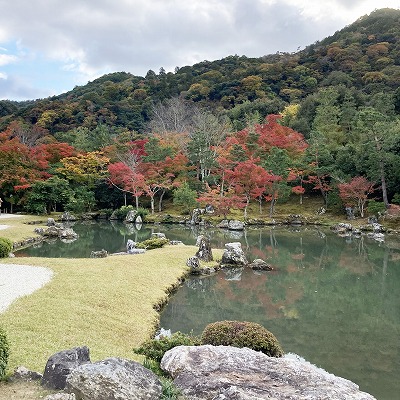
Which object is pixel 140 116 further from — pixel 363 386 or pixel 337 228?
pixel 363 386

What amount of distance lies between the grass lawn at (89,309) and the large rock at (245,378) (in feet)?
6.71

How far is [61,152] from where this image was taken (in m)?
46.1

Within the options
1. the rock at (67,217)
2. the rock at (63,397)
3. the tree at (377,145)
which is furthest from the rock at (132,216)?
the rock at (63,397)

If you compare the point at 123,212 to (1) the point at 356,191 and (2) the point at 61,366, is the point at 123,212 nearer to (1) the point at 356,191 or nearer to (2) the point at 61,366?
(1) the point at 356,191

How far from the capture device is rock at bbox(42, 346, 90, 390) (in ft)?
17.7

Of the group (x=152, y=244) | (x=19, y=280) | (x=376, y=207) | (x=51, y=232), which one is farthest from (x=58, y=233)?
(x=376, y=207)

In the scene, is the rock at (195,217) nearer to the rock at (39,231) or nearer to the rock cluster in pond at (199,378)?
the rock at (39,231)

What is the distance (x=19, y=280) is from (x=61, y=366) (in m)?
7.79

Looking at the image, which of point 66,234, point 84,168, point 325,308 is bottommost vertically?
point 325,308

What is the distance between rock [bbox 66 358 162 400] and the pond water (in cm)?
479

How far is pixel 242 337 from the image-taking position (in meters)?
7.14

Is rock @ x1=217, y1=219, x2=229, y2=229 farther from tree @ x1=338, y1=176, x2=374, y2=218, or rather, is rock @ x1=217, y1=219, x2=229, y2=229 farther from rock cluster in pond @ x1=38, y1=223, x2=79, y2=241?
rock cluster in pond @ x1=38, y1=223, x2=79, y2=241

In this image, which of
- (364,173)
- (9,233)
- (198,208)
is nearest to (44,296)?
(9,233)

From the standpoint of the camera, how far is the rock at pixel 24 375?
18.9 feet
